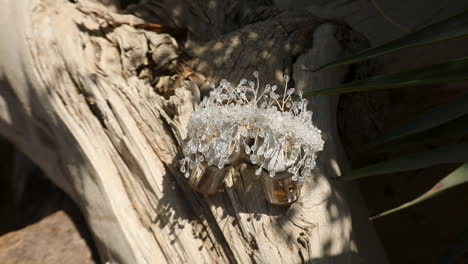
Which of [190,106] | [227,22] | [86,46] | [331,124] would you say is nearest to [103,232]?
[190,106]

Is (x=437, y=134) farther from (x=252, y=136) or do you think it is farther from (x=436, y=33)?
(x=252, y=136)

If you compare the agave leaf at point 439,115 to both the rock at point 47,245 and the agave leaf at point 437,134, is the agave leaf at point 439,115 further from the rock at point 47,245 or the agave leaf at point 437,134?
the rock at point 47,245

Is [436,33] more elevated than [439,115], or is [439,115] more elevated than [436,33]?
[436,33]

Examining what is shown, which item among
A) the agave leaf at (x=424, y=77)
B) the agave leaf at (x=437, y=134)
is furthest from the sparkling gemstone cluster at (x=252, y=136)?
the agave leaf at (x=437, y=134)

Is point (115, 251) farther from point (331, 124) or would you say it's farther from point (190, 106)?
point (331, 124)

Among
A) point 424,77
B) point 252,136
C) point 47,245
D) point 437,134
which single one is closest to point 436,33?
point 424,77

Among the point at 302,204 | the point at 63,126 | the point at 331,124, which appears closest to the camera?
the point at 302,204

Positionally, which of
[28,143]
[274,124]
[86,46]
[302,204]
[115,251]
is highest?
[86,46]
